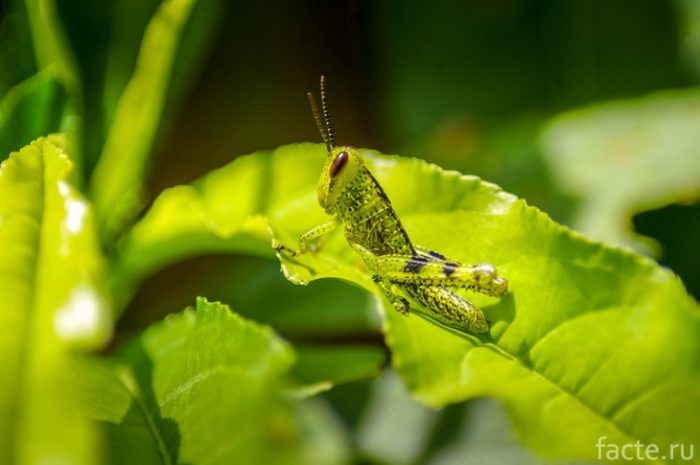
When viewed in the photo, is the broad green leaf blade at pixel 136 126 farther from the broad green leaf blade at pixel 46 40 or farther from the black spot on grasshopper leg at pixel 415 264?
the black spot on grasshopper leg at pixel 415 264

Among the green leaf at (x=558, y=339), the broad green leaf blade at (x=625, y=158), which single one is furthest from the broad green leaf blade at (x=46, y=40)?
the broad green leaf blade at (x=625, y=158)

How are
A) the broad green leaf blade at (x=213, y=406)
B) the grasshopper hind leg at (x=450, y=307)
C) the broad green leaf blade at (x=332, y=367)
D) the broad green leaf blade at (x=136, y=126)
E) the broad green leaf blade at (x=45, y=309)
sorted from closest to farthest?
the broad green leaf blade at (x=45, y=309) → the broad green leaf blade at (x=213, y=406) → the grasshopper hind leg at (x=450, y=307) → the broad green leaf blade at (x=332, y=367) → the broad green leaf blade at (x=136, y=126)

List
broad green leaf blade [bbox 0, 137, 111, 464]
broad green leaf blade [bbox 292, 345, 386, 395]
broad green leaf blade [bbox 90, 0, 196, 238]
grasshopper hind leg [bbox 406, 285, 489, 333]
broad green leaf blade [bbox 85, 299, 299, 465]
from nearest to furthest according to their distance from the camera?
broad green leaf blade [bbox 0, 137, 111, 464], broad green leaf blade [bbox 85, 299, 299, 465], grasshopper hind leg [bbox 406, 285, 489, 333], broad green leaf blade [bbox 292, 345, 386, 395], broad green leaf blade [bbox 90, 0, 196, 238]

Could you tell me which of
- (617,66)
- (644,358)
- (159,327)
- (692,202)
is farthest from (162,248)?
(617,66)

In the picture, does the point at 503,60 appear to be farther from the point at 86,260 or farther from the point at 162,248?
the point at 86,260

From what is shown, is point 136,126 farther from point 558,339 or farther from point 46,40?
point 558,339

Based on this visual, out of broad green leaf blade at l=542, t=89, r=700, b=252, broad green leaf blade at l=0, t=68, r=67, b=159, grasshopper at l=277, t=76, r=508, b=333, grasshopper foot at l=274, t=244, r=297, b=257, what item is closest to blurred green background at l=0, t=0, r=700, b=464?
broad green leaf blade at l=542, t=89, r=700, b=252

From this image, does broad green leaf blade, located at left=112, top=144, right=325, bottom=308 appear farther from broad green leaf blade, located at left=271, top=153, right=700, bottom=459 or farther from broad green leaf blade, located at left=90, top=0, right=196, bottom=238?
broad green leaf blade, located at left=271, top=153, right=700, bottom=459

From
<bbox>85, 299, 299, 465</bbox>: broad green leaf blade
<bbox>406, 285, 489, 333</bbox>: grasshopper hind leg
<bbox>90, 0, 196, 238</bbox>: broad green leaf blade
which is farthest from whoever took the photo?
<bbox>90, 0, 196, 238</bbox>: broad green leaf blade

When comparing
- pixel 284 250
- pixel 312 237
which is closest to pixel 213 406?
pixel 284 250
